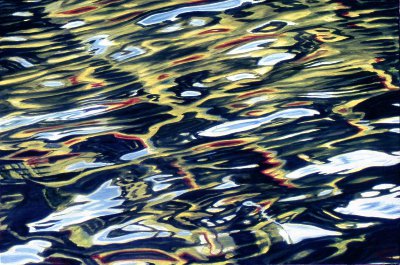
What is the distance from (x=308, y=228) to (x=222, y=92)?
1.24 ft

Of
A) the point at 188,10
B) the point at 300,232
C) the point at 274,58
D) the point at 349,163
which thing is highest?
the point at 188,10

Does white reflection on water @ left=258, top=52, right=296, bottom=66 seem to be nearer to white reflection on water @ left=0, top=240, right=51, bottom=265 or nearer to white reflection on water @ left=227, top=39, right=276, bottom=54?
white reflection on water @ left=227, top=39, right=276, bottom=54

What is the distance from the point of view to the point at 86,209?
1.81 meters

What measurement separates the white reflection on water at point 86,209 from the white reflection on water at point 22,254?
40 mm

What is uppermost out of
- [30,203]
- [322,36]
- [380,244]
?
[322,36]

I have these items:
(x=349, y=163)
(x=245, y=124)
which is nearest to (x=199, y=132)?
(x=245, y=124)

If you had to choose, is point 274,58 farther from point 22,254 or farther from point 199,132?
point 22,254

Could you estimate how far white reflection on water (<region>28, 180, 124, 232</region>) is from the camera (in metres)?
1.80

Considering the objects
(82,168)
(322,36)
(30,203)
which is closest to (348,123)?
(322,36)

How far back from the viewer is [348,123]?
5.83 feet

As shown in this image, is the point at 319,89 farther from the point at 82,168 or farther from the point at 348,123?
the point at 82,168

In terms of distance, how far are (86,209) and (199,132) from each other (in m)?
0.32

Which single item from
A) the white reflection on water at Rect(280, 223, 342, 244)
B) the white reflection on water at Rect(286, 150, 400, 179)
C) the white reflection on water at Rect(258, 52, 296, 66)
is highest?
the white reflection on water at Rect(258, 52, 296, 66)

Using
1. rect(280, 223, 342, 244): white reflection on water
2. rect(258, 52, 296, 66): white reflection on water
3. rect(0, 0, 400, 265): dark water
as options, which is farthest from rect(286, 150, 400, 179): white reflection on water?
rect(258, 52, 296, 66): white reflection on water
